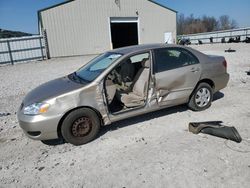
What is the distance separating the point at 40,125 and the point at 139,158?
5.36 ft

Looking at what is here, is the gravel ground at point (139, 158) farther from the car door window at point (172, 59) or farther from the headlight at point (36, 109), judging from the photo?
the car door window at point (172, 59)

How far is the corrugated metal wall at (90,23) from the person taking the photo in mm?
20422

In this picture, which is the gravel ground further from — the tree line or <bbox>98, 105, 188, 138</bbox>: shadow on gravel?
the tree line

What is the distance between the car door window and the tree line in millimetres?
68250

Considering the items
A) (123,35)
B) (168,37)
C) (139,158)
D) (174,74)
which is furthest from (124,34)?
(139,158)

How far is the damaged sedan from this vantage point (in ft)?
11.6

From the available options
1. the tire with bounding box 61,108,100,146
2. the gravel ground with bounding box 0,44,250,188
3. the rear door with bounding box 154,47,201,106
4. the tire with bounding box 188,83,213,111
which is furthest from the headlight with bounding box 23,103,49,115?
the tire with bounding box 188,83,213,111

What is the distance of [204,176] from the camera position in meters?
2.75

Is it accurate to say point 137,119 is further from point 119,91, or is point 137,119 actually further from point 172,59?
point 172,59

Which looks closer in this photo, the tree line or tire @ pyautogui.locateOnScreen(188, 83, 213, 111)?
tire @ pyautogui.locateOnScreen(188, 83, 213, 111)

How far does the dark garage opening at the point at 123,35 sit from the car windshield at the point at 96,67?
23153 mm

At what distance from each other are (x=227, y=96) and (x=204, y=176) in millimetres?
3693

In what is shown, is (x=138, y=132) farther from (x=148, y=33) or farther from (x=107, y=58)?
(x=148, y=33)

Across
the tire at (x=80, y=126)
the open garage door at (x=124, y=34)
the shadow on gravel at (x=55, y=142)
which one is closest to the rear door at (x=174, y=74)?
the tire at (x=80, y=126)
